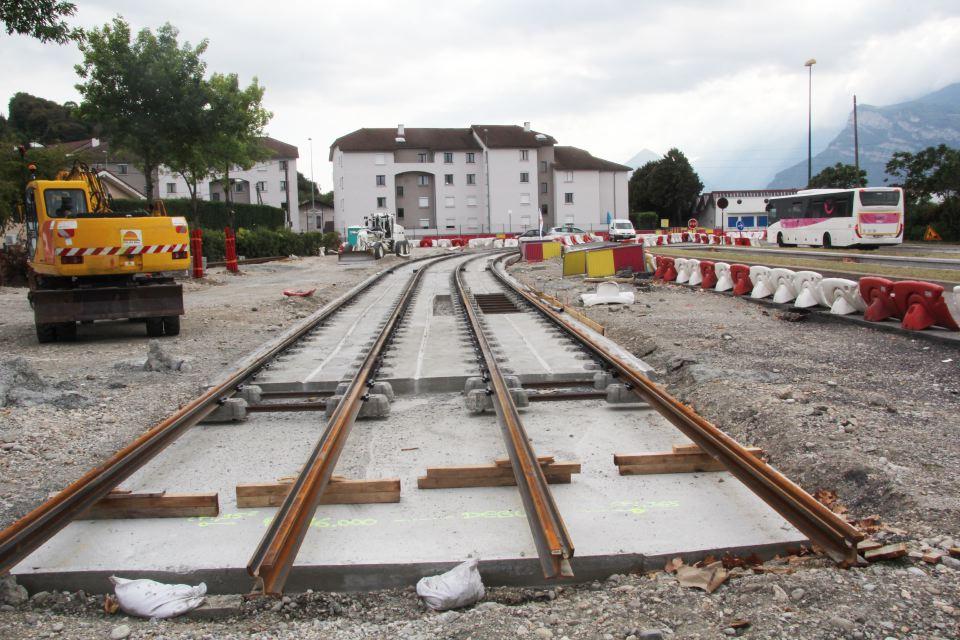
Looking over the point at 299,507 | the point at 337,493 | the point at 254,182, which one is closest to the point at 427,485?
the point at 337,493

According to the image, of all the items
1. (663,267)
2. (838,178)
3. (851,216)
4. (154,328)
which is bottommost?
(154,328)

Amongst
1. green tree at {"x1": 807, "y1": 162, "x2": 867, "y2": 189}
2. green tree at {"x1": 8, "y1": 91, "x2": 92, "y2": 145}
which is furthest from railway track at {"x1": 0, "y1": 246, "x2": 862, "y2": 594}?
green tree at {"x1": 8, "y1": 91, "x2": 92, "y2": 145}

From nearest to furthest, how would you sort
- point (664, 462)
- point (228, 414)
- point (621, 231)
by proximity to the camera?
1. point (664, 462)
2. point (228, 414)
3. point (621, 231)

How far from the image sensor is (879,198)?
3231cm

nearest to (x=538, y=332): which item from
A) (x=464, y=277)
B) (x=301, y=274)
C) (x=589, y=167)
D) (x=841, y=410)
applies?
(x=841, y=410)

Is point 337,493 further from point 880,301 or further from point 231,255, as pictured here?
point 231,255

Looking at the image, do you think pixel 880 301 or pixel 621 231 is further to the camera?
pixel 621 231

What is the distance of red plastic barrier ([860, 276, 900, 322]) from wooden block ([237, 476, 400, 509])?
8676 millimetres

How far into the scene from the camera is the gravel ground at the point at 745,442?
126 inches

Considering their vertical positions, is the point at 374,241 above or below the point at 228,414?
above

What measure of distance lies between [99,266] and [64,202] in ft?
6.57

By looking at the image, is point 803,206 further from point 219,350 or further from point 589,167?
point 589,167

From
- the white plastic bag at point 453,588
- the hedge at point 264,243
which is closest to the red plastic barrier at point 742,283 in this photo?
the white plastic bag at point 453,588

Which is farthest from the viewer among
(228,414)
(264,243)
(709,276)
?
(264,243)
